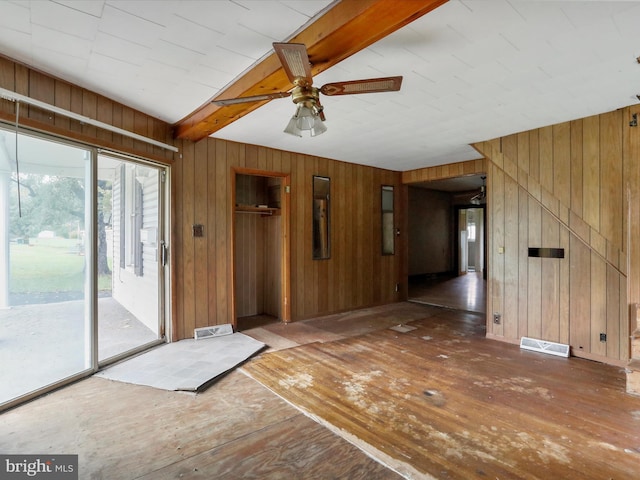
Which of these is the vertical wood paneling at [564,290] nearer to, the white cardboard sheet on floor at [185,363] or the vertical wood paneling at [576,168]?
the vertical wood paneling at [576,168]

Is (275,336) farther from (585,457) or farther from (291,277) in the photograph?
(585,457)

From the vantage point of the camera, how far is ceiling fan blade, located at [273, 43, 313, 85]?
163 centimetres

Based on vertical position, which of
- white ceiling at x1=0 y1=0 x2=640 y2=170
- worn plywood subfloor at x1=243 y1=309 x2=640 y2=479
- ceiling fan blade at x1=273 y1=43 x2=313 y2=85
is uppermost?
white ceiling at x1=0 y1=0 x2=640 y2=170

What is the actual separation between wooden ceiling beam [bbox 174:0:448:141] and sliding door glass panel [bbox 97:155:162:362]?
184 cm

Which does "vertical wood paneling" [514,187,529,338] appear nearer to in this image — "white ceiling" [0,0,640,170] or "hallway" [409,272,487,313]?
"white ceiling" [0,0,640,170]

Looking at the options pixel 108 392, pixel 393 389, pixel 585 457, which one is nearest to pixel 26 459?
pixel 108 392

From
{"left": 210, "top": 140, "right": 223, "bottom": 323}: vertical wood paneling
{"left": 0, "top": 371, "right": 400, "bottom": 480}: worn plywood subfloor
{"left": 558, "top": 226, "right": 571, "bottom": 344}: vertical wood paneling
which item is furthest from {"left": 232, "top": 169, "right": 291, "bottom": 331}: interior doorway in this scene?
{"left": 558, "top": 226, "right": 571, "bottom": 344}: vertical wood paneling

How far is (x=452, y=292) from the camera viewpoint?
7.36 metres

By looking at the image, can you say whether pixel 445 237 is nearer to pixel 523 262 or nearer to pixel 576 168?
pixel 523 262

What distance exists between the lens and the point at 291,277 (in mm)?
4895

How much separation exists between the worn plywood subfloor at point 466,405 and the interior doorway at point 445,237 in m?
4.33

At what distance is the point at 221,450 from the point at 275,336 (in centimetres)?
221

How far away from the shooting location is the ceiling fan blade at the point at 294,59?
1633 mm

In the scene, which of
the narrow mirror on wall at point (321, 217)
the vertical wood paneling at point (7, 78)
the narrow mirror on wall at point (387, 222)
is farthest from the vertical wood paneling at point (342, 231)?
the vertical wood paneling at point (7, 78)
